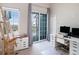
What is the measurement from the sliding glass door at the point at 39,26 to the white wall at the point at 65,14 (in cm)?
16

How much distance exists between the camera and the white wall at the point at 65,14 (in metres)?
1.84

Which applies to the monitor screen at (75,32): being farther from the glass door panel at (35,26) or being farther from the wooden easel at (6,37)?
the wooden easel at (6,37)

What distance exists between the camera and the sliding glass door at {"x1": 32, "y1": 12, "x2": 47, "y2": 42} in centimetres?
195

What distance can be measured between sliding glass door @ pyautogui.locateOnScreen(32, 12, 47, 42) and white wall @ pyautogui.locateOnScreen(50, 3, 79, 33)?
16 cm

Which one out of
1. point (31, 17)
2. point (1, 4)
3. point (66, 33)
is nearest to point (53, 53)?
point (66, 33)

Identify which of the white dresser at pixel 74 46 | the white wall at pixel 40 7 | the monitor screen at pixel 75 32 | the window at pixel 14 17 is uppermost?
the white wall at pixel 40 7

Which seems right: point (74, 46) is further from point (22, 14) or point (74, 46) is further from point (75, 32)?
point (22, 14)

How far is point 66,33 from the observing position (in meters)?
1.92

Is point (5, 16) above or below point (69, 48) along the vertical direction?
above

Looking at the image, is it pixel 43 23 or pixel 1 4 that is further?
pixel 43 23

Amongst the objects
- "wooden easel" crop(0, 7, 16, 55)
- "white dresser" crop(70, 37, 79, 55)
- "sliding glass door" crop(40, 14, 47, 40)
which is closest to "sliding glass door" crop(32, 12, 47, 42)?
"sliding glass door" crop(40, 14, 47, 40)

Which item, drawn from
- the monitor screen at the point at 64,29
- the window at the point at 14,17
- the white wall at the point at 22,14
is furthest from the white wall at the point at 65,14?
the window at the point at 14,17
